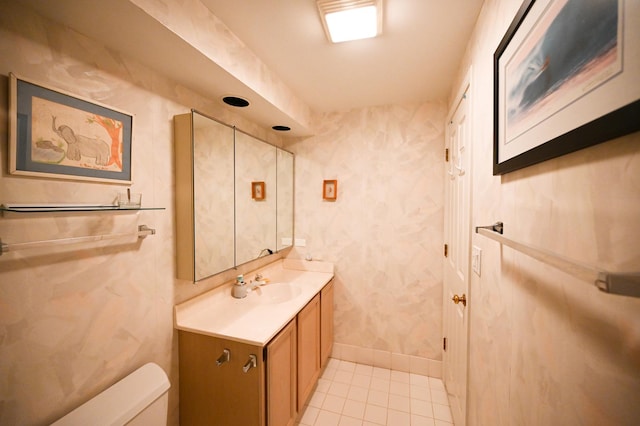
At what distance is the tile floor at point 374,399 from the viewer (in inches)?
66.9

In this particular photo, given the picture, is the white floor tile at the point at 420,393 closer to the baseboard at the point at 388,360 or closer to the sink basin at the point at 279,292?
the baseboard at the point at 388,360

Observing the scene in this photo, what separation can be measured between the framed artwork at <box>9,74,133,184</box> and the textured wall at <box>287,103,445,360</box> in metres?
1.59

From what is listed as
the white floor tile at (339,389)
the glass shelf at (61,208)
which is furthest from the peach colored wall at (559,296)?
the glass shelf at (61,208)

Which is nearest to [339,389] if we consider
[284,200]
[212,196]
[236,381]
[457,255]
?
[236,381]

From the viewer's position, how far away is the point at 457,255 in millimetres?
1600

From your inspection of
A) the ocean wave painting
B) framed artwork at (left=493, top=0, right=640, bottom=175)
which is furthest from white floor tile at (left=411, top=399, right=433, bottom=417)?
the ocean wave painting

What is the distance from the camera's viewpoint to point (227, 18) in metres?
1.21

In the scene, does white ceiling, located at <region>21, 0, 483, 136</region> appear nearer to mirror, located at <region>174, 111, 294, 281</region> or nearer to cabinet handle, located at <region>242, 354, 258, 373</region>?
mirror, located at <region>174, 111, 294, 281</region>

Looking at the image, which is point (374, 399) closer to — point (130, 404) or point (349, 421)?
point (349, 421)

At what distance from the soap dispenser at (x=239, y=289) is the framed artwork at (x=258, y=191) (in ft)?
2.18

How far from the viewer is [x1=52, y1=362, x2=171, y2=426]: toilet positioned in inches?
35.5

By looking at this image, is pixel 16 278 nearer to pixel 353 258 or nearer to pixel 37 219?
pixel 37 219

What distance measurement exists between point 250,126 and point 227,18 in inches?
33.6

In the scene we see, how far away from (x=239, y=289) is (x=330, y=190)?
4.05ft
